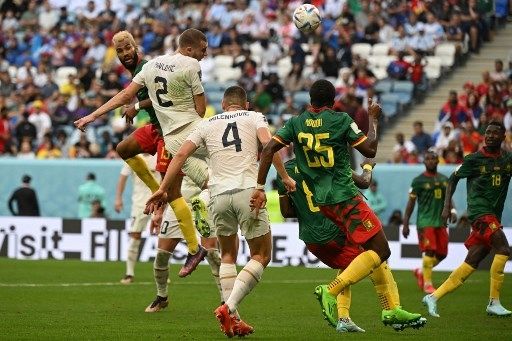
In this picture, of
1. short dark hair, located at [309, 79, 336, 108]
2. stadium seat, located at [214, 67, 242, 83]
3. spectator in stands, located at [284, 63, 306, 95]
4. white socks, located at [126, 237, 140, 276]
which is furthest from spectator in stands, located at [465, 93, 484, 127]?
short dark hair, located at [309, 79, 336, 108]

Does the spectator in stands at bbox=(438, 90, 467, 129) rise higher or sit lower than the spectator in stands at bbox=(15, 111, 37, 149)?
higher

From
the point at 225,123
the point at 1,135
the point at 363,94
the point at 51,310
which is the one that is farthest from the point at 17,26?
the point at 225,123

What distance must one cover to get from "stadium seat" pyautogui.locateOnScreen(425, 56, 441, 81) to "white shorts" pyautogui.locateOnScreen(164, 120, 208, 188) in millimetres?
18262

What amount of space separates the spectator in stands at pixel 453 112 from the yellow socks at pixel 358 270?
17.2 m

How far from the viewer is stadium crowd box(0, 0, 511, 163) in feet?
105

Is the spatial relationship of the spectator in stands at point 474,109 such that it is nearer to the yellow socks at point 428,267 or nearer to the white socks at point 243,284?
the yellow socks at point 428,267

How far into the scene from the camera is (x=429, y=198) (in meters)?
20.9

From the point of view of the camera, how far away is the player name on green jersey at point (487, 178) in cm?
1588

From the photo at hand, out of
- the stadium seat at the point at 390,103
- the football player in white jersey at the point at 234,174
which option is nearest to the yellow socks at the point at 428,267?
the football player in white jersey at the point at 234,174

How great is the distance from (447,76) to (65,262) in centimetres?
1151

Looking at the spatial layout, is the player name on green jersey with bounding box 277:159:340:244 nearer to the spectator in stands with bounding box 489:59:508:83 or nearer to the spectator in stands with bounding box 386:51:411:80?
the spectator in stands with bounding box 489:59:508:83

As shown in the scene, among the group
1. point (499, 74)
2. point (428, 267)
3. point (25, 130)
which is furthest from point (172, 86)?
point (25, 130)

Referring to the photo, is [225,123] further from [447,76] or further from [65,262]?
[447,76]

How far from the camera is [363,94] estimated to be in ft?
103
